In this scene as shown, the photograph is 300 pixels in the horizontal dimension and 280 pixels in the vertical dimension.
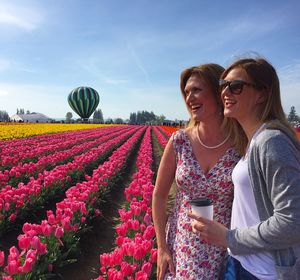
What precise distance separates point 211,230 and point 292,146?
1.93ft

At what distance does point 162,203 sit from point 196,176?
1.12ft

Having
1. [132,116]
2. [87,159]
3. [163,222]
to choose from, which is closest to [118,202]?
[87,159]

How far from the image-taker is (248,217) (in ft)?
5.28

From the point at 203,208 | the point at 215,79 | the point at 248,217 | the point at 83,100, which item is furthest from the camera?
the point at 83,100

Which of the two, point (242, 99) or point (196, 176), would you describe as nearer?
point (242, 99)

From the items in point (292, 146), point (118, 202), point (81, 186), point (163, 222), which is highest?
point (292, 146)

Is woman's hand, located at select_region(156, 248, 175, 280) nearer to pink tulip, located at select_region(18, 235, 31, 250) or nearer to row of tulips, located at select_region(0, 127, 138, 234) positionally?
pink tulip, located at select_region(18, 235, 31, 250)

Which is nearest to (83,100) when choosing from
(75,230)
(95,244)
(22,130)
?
(22,130)

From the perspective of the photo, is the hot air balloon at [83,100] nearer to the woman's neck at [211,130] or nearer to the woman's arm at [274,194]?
the woman's neck at [211,130]

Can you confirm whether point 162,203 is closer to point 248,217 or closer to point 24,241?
point 248,217

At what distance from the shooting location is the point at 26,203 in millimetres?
6164

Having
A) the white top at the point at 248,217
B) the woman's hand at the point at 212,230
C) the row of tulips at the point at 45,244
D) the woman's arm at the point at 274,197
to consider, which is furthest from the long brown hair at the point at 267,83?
the row of tulips at the point at 45,244

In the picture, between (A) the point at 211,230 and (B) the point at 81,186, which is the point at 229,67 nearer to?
(A) the point at 211,230

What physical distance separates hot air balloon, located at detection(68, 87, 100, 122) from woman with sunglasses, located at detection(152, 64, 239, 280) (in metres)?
62.8
